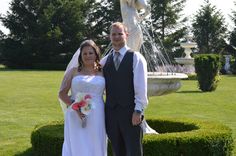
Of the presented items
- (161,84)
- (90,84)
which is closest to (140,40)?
(161,84)

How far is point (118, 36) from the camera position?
13.6 feet

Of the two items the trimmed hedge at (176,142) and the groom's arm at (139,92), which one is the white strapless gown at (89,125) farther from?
the trimmed hedge at (176,142)

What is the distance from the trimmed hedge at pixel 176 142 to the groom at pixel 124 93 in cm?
176

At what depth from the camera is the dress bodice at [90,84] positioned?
14.1 ft

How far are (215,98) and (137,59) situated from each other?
12.3m

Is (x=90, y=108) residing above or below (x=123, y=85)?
below

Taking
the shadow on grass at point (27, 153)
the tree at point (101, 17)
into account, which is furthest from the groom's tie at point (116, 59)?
the tree at point (101, 17)

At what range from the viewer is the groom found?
405 cm

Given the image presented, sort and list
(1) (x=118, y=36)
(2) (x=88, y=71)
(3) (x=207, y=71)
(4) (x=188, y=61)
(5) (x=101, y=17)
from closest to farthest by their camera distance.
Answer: (1) (x=118, y=36) → (2) (x=88, y=71) → (3) (x=207, y=71) → (4) (x=188, y=61) → (5) (x=101, y=17)

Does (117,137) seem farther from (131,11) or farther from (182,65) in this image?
(182,65)

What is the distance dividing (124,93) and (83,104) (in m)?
0.42

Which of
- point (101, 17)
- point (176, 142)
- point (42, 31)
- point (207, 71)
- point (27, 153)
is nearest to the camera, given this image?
point (176, 142)

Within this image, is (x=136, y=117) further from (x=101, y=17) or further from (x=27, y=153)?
(x=101, y=17)

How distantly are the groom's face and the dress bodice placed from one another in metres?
0.36
